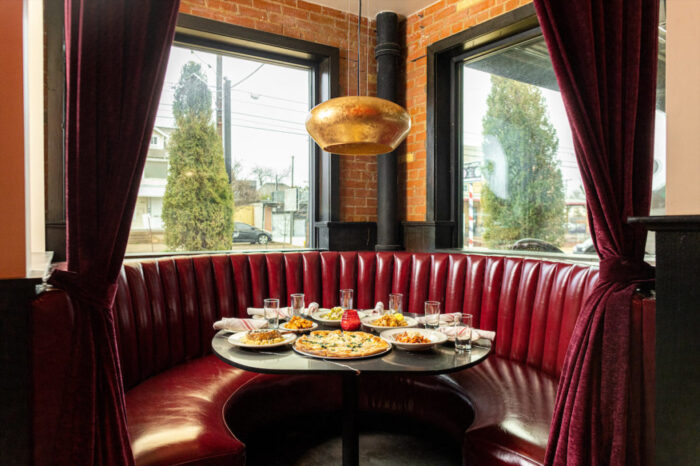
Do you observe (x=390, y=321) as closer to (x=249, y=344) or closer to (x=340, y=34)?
(x=249, y=344)

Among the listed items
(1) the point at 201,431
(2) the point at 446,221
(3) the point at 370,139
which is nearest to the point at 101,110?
(3) the point at 370,139

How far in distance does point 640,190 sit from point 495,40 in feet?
7.63

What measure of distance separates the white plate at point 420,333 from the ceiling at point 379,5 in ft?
9.55

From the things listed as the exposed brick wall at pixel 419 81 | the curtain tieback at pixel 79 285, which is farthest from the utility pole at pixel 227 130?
the curtain tieback at pixel 79 285

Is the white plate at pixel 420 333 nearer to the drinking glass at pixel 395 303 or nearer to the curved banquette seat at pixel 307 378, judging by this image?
the drinking glass at pixel 395 303

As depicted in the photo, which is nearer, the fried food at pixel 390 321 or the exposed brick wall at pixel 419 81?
the fried food at pixel 390 321

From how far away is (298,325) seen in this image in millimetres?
2104

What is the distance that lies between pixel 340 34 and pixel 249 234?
197 centimetres

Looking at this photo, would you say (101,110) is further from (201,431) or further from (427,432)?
(427,432)

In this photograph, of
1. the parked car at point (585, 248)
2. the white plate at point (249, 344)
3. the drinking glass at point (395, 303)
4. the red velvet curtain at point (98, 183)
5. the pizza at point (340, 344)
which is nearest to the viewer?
the red velvet curtain at point (98, 183)

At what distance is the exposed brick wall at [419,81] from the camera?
367 cm

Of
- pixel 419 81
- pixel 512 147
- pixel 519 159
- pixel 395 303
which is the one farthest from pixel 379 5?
pixel 395 303

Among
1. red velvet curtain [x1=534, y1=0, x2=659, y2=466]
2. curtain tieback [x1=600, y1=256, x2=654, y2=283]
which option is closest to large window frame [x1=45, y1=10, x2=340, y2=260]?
red velvet curtain [x1=534, y1=0, x2=659, y2=466]

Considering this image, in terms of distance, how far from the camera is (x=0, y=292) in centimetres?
128
